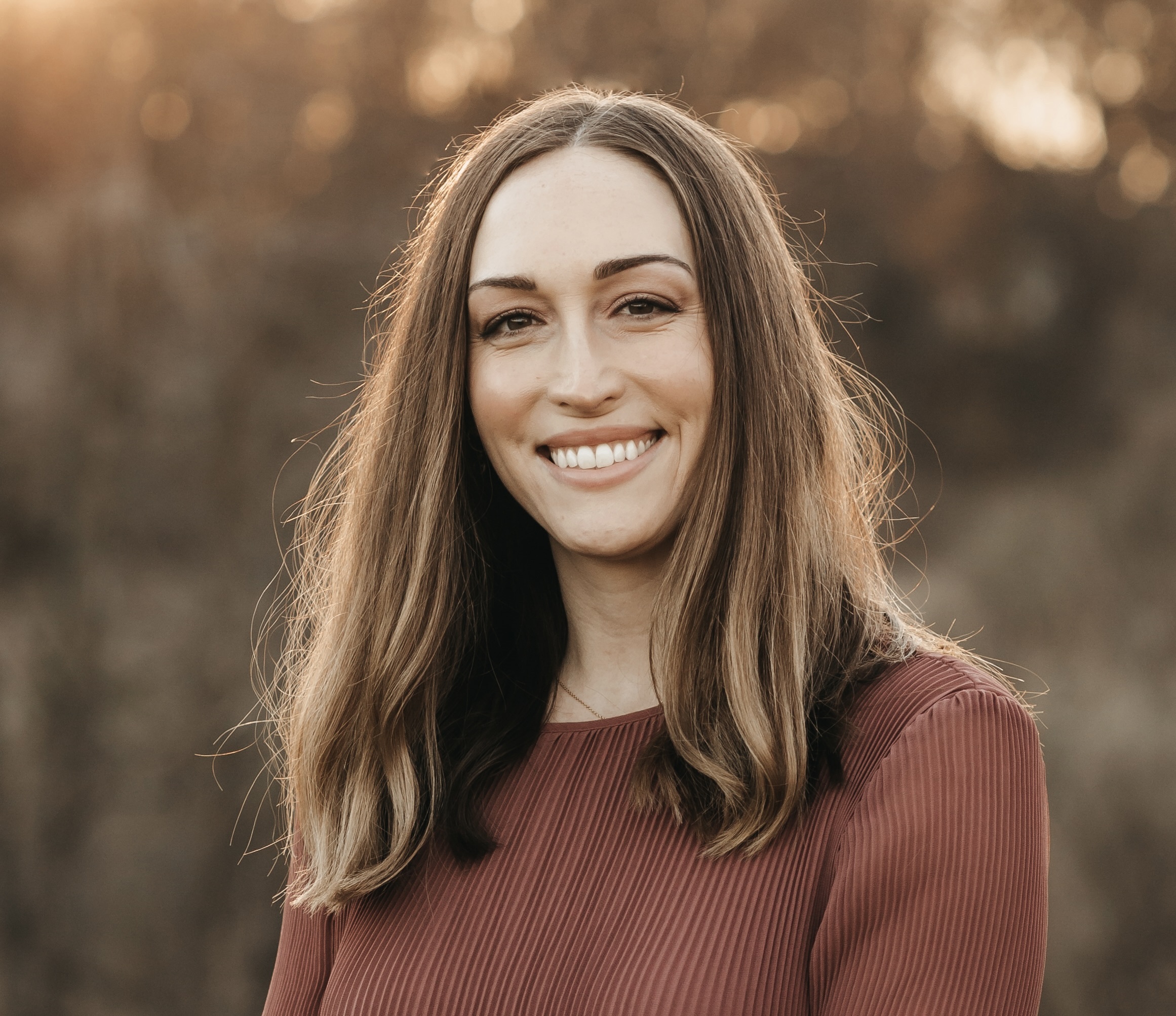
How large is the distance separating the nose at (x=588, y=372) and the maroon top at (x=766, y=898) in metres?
0.39

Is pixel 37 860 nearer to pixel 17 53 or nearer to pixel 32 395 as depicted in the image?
pixel 32 395

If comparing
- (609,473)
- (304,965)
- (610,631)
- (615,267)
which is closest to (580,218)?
(615,267)

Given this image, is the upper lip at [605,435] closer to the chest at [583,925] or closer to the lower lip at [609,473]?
the lower lip at [609,473]

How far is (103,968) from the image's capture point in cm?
604

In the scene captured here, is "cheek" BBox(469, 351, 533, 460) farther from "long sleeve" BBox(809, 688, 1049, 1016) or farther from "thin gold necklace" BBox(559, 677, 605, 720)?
"long sleeve" BBox(809, 688, 1049, 1016)

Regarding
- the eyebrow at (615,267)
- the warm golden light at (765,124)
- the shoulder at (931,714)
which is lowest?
the shoulder at (931,714)

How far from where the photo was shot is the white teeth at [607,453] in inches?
57.2

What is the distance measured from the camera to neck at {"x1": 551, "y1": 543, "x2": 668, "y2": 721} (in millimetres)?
1548

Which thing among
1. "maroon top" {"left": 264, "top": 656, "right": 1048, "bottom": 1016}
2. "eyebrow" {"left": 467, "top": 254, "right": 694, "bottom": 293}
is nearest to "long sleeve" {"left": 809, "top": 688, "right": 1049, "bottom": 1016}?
"maroon top" {"left": 264, "top": 656, "right": 1048, "bottom": 1016}

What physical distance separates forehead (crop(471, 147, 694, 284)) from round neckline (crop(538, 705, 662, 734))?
1.78 feet

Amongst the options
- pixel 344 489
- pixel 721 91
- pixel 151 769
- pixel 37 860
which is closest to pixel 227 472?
pixel 151 769

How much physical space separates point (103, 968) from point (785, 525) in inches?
227

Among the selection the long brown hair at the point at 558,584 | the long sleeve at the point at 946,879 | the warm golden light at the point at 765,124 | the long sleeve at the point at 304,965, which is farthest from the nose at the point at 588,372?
the warm golden light at the point at 765,124

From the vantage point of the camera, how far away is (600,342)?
1.44 meters
